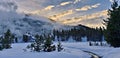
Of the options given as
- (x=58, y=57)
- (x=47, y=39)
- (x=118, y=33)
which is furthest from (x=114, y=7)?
(x=58, y=57)

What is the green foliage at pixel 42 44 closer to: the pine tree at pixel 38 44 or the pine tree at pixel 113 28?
the pine tree at pixel 38 44

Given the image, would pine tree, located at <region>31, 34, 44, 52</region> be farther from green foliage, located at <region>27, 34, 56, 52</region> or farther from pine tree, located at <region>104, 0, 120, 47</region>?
pine tree, located at <region>104, 0, 120, 47</region>

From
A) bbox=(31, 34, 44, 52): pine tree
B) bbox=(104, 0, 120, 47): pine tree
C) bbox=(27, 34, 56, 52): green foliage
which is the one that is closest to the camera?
bbox=(31, 34, 44, 52): pine tree

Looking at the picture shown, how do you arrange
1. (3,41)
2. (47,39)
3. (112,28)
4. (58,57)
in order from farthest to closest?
(3,41) < (112,28) < (47,39) < (58,57)

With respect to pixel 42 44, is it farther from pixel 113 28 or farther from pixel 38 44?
pixel 113 28

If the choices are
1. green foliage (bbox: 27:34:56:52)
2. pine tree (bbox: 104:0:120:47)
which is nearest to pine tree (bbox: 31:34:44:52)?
green foliage (bbox: 27:34:56:52)

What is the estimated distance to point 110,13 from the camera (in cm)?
5241

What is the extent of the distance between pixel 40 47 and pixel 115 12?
15030mm

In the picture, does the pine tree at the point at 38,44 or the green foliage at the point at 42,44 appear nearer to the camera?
Result: the pine tree at the point at 38,44

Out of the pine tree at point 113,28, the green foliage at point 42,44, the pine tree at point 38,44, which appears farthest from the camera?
the pine tree at point 113,28

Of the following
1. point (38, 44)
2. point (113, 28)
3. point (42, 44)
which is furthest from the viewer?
point (113, 28)

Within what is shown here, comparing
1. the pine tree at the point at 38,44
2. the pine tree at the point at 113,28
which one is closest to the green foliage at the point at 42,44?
the pine tree at the point at 38,44

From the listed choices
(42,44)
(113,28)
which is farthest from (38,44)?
(113,28)

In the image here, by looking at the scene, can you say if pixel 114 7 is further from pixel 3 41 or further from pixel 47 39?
pixel 3 41
